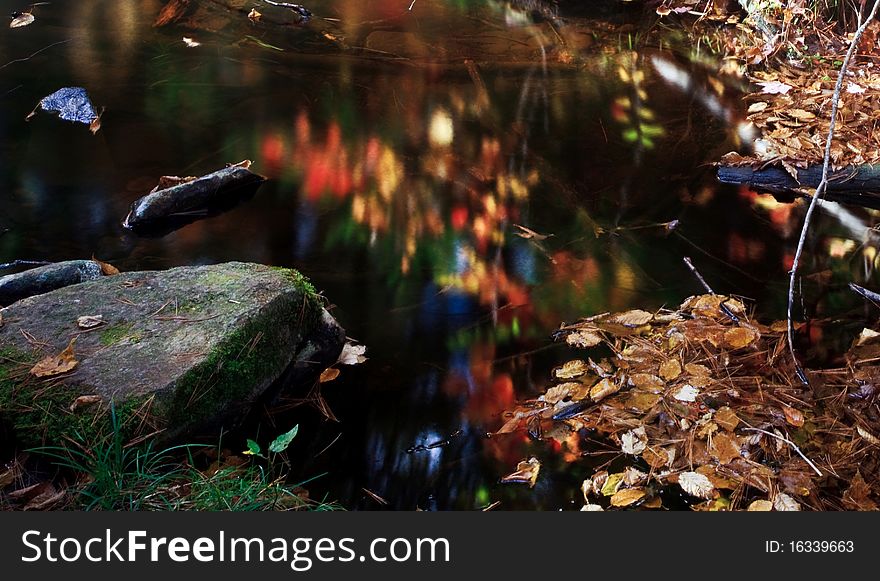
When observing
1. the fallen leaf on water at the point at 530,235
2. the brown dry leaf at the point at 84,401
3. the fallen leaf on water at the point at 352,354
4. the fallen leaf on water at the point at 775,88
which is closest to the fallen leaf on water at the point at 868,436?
the fallen leaf on water at the point at 530,235

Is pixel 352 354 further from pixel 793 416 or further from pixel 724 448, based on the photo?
pixel 793 416

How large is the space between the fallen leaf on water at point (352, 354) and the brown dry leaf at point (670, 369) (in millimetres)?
1439

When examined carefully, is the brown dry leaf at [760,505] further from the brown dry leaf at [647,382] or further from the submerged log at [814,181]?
the submerged log at [814,181]

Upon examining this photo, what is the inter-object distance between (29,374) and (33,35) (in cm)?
597

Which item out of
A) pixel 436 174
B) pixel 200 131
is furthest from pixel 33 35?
pixel 436 174

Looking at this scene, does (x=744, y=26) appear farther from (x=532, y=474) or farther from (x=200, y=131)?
(x=532, y=474)

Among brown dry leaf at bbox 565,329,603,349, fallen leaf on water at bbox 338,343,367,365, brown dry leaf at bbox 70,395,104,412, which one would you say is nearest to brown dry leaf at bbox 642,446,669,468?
brown dry leaf at bbox 565,329,603,349

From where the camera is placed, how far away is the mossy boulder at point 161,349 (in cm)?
305

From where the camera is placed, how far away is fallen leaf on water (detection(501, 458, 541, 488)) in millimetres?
3363

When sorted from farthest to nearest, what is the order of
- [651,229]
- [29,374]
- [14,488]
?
1. [651,229]
2. [29,374]
3. [14,488]

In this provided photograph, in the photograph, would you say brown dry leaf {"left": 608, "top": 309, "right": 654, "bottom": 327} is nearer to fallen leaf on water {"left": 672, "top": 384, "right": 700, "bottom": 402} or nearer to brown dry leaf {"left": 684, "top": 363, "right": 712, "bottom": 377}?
brown dry leaf {"left": 684, "top": 363, "right": 712, "bottom": 377}

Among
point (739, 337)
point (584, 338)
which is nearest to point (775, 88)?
point (739, 337)

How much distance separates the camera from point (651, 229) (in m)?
5.11

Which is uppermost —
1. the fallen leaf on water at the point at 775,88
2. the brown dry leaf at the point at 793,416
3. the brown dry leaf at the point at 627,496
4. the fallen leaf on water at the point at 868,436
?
the fallen leaf on water at the point at 775,88
